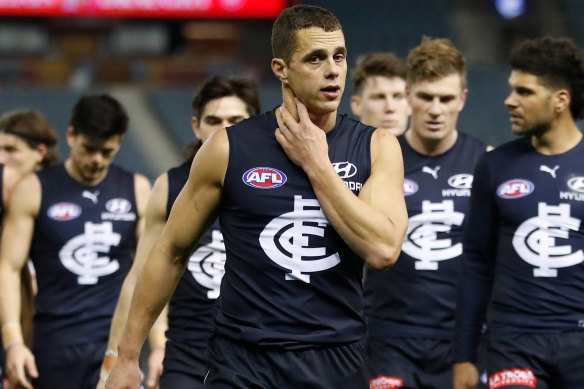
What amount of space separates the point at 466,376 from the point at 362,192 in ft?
5.42

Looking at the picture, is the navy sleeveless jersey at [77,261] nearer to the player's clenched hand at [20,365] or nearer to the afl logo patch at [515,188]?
the player's clenched hand at [20,365]

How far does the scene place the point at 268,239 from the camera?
3730 mm

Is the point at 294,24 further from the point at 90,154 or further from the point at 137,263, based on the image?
the point at 90,154

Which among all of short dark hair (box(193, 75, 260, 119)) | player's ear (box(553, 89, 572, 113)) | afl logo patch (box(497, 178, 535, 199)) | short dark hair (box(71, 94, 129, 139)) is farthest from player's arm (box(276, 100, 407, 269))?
short dark hair (box(71, 94, 129, 139))

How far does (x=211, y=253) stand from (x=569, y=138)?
5.85 feet

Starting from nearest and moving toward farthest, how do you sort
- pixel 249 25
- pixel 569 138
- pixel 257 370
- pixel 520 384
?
pixel 257 370
pixel 520 384
pixel 569 138
pixel 249 25

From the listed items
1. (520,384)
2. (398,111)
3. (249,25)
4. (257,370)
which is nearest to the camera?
(257,370)

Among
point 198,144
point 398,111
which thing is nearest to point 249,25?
point 398,111

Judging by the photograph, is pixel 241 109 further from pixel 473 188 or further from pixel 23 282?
pixel 23 282

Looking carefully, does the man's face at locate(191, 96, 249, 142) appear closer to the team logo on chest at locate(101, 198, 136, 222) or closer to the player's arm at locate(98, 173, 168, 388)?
the player's arm at locate(98, 173, 168, 388)

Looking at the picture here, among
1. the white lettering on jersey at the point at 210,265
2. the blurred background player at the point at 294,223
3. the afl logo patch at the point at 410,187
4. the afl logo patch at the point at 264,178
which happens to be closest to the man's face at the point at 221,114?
the white lettering on jersey at the point at 210,265

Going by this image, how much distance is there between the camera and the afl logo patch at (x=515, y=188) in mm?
4926

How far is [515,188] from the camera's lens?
4.95 metres

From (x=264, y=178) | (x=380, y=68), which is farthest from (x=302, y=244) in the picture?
(x=380, y=68)
